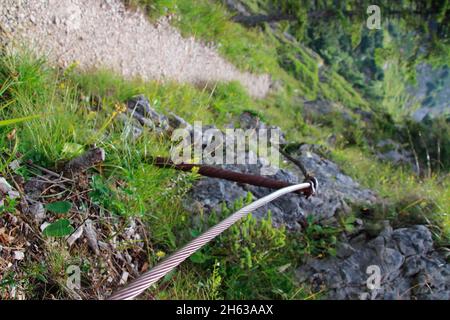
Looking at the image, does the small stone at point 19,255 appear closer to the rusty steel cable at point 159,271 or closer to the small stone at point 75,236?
the small stone at point 75,236

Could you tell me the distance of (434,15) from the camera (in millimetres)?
8828

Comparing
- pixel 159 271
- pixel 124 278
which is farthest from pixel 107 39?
pixel 159 271

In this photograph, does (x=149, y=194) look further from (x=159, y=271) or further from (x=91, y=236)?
(x=159, y=271)

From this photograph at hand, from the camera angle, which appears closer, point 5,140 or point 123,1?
point 5,140

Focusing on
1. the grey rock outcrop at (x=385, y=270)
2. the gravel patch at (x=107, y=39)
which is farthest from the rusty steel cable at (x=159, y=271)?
the gravel patch at (x=107, y=39)

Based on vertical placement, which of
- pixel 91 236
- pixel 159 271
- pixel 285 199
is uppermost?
pixel 159 271

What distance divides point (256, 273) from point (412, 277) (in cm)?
152

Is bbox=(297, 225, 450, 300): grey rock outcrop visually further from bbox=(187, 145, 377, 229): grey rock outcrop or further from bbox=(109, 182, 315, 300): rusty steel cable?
bbox=(109, 182, 315, 300): rusty steel cable

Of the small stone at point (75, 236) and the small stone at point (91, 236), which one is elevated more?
the small stone at point (75, 236)

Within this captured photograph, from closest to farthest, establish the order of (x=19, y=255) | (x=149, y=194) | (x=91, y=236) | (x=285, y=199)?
(x=19, y=255), (x=91, y=236), (x=149, y=194), (x=285, y=199)

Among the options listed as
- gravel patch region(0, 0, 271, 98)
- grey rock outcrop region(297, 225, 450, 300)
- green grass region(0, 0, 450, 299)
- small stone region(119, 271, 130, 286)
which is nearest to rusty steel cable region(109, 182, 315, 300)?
green grass region(0, 0, 450, 299)
